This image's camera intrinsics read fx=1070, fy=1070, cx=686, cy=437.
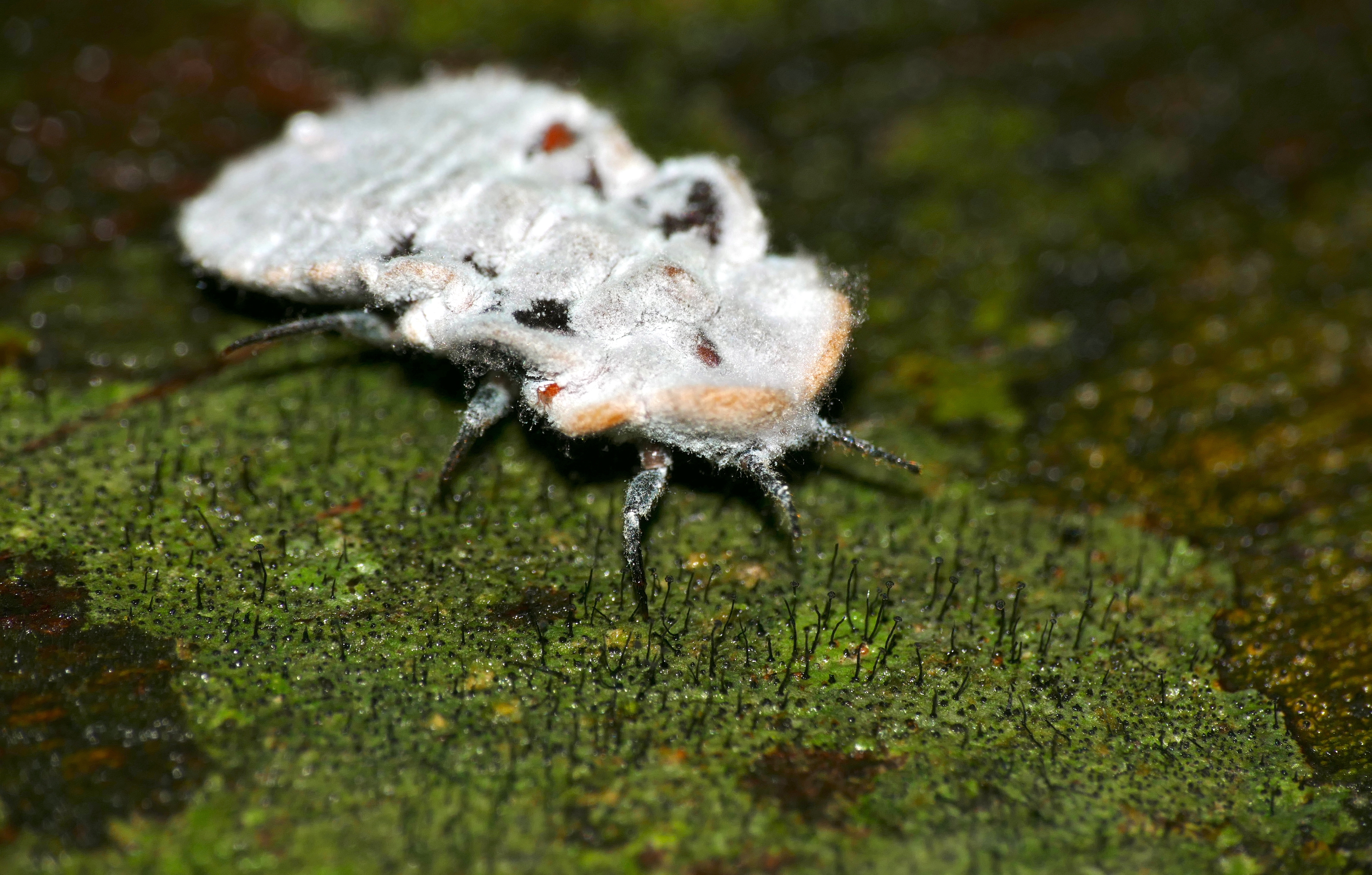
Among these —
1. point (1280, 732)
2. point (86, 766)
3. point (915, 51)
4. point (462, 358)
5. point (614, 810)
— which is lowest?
point (86, 766)

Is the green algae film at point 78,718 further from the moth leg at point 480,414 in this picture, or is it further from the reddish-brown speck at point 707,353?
the reddish-brown speck at point 707,353

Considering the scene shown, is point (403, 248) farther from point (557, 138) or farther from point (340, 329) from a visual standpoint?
point (557, 138)

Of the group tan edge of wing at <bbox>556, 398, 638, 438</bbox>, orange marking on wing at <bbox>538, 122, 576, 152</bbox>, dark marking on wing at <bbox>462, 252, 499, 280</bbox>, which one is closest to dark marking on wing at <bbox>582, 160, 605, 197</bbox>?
orange marking on wing at <bbox>538, 122, 576, 152</bbox>

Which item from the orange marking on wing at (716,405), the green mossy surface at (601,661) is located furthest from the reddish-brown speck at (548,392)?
the green mossy surface at (601,661)

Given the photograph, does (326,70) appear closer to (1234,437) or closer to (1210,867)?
(1234,437)

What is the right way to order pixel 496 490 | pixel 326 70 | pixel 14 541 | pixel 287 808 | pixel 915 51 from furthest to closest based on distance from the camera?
pixel 915 51 < pixel 326 70 < pixel 496 490 < pixel 14 541 < pixel 287 808

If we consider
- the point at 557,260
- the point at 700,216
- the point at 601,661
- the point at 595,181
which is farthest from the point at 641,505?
the point at 595,181

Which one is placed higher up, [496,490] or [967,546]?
[967,546]

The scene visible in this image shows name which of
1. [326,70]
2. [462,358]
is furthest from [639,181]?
[326,70]
